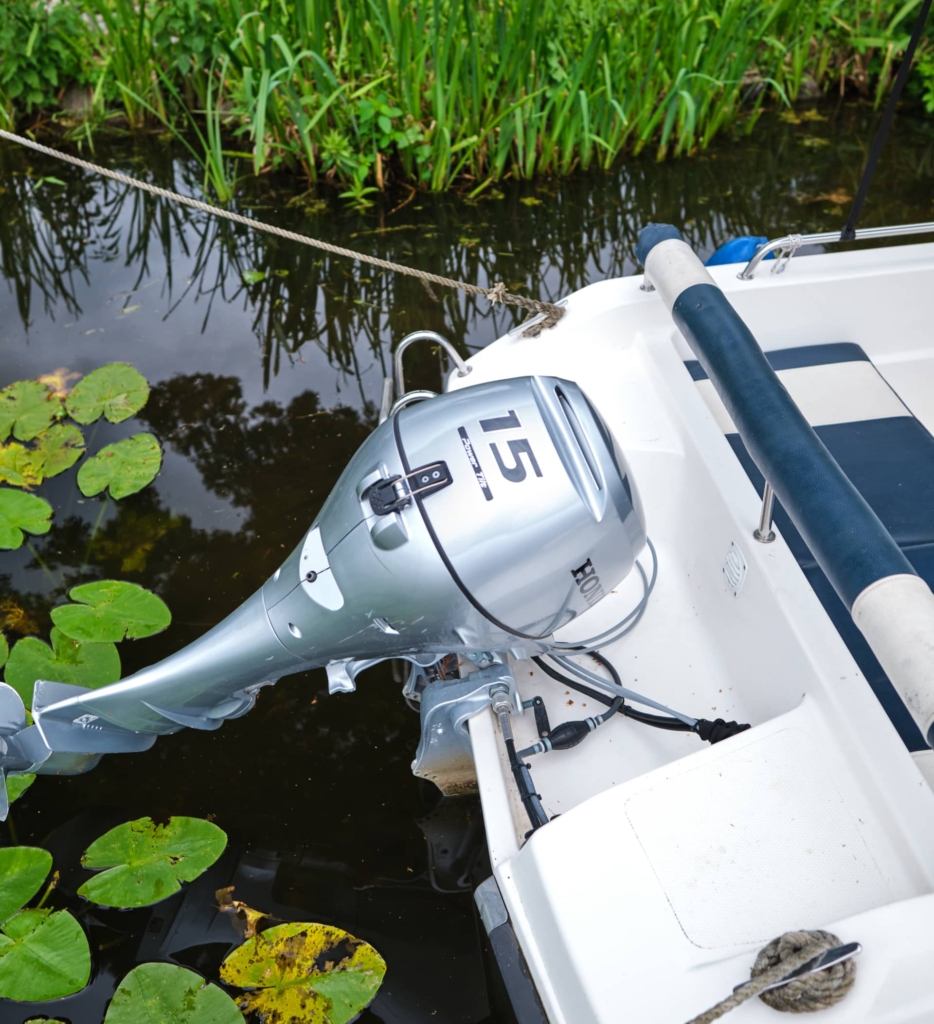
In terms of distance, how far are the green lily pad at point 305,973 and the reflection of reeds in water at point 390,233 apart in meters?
1.73

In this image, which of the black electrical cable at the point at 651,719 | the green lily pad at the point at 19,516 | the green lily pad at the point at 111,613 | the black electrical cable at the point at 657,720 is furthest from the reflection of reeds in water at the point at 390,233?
the black electrical cable at the point at 657,720

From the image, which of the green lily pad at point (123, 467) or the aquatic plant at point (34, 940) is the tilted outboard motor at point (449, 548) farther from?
→ the green lily pad at point (123, 467)

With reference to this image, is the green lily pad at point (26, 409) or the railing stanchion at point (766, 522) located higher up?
the green lily pad at point (26, 409)

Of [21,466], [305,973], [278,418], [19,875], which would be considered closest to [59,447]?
[21,466]

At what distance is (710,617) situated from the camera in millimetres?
1463

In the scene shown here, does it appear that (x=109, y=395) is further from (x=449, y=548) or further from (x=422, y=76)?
(x=449, y=548)

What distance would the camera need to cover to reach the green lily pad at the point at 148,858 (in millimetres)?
1522

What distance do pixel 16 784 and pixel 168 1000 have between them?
1.81 ft

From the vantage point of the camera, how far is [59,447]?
7.81ft

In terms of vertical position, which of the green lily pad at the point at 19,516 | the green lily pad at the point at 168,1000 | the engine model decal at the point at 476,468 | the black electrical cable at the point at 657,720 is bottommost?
the green lily pad at the point at 168,1000

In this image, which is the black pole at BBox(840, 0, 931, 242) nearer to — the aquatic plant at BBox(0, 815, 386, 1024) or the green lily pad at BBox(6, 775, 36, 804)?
the aquatic plant at BBox(0, 815, 386, 1024)

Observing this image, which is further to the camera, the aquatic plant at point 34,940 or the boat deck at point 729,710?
the aquatic plant at point 34,940

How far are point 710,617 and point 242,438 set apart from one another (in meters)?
1.53

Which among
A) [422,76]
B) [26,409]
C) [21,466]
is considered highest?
[422,76]
